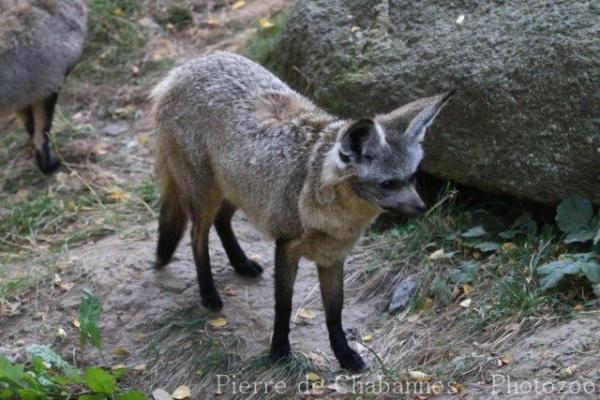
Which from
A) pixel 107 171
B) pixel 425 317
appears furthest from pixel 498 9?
pixel 107 171

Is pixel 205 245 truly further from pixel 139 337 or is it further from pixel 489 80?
pixel 489 80

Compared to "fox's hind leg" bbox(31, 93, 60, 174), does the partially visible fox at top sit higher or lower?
higher

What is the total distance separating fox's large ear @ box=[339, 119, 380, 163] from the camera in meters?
4.84

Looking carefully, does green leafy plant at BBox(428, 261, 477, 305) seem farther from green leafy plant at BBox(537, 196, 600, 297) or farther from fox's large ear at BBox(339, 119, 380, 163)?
fox's large ear at BBox(339, 119, 380, 163)

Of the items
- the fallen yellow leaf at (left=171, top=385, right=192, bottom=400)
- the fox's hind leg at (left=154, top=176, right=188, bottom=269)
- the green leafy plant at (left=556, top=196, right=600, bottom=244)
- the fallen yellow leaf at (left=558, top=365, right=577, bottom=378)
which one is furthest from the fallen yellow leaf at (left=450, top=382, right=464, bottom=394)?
the fox's hind leg at (left=154, top=176, right=188, bottom=269)

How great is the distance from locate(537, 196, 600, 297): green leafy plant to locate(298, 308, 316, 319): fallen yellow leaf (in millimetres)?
1515

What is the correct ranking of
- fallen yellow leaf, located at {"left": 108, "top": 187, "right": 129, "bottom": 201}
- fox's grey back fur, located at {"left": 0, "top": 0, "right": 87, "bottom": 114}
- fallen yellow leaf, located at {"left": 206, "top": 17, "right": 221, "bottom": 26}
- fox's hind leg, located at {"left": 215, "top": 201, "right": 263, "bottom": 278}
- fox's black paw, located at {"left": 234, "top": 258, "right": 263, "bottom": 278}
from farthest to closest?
fallen yellow leaf, located at {"left": 206, "top": 17, "right": 221, "bottom": 26}, fox's grey back fur, located at {"left": 0, "top": 0, "right": 87, "bottom": 114}, fallen yellow leaf, located at {"left": 108, "top": 187, "right": 129, "bottom": 201}, fox's black paw, located at {"left": 234, "top": 258, "right": 263, "bottom": 278}, fox's hind leg, located at {"left": 215, "top": 201, "right": 263, "bottom": 278}

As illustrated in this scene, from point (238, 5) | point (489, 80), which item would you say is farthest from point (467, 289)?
point (238, 5)

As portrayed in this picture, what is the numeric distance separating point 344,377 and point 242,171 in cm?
136

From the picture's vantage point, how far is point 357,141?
4902 mm

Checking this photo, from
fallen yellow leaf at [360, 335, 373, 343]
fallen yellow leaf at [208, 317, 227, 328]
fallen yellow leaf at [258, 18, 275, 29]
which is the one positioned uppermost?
fallen yellow leaf at [258, 18, 275, 29]

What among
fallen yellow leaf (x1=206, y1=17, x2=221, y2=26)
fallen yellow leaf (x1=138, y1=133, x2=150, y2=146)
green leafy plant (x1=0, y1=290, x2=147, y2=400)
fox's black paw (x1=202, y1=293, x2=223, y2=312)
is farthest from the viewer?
fallen yellow leaf (x1=206, y1=17, x2=221, y2=26)

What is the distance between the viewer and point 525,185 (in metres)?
6.17

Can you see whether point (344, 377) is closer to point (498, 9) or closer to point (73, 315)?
point (73, 315)
